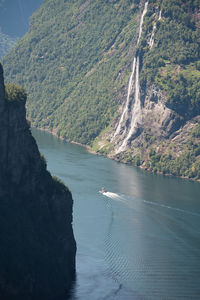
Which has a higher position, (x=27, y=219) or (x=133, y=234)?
(x=27, y=219)

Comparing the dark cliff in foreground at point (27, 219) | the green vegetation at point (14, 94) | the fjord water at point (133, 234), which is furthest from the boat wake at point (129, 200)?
the green vegetation at point (14, 94)

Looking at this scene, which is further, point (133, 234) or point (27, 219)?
point (133, 234)

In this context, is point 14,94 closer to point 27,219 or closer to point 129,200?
point 27,219

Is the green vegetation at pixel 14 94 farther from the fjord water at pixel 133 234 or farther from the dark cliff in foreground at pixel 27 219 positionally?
the fjord water at pixel 133 234

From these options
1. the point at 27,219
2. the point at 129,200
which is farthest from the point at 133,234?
the point at 27,219

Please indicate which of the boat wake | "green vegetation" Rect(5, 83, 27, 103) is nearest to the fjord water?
the boat wake

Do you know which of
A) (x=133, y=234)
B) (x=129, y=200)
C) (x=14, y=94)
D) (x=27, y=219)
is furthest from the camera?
(x=129, y=200)
